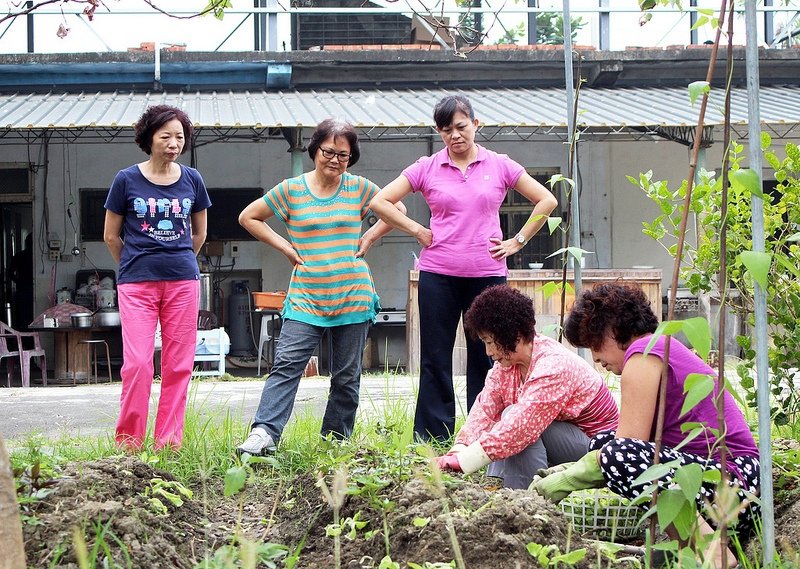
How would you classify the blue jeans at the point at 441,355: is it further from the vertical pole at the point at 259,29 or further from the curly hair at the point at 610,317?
the vertical pole at the point at 259,29

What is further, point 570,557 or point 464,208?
point 464,208

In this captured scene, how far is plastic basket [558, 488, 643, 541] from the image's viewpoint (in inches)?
117

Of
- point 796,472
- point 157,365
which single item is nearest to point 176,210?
point 796,472

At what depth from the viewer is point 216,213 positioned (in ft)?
43.9

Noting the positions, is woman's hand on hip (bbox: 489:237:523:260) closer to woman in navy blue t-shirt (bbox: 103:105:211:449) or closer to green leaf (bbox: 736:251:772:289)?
woman in navy blue t-shirt (bbox: 103:105:211:449)

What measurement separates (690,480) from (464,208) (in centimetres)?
232

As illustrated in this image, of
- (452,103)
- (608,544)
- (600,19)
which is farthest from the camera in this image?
(600,19)

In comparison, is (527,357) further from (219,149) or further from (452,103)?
(219,149)

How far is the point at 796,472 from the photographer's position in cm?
315

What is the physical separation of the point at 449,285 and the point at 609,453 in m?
1.68

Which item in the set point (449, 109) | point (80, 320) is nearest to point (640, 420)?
point (449, 109)

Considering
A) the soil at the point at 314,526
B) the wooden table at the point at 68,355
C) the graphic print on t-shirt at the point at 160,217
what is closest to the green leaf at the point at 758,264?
the soil at the point at 314,526

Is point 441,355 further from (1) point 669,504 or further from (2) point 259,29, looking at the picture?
(2) point 259,29

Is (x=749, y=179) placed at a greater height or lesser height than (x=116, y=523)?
greater
